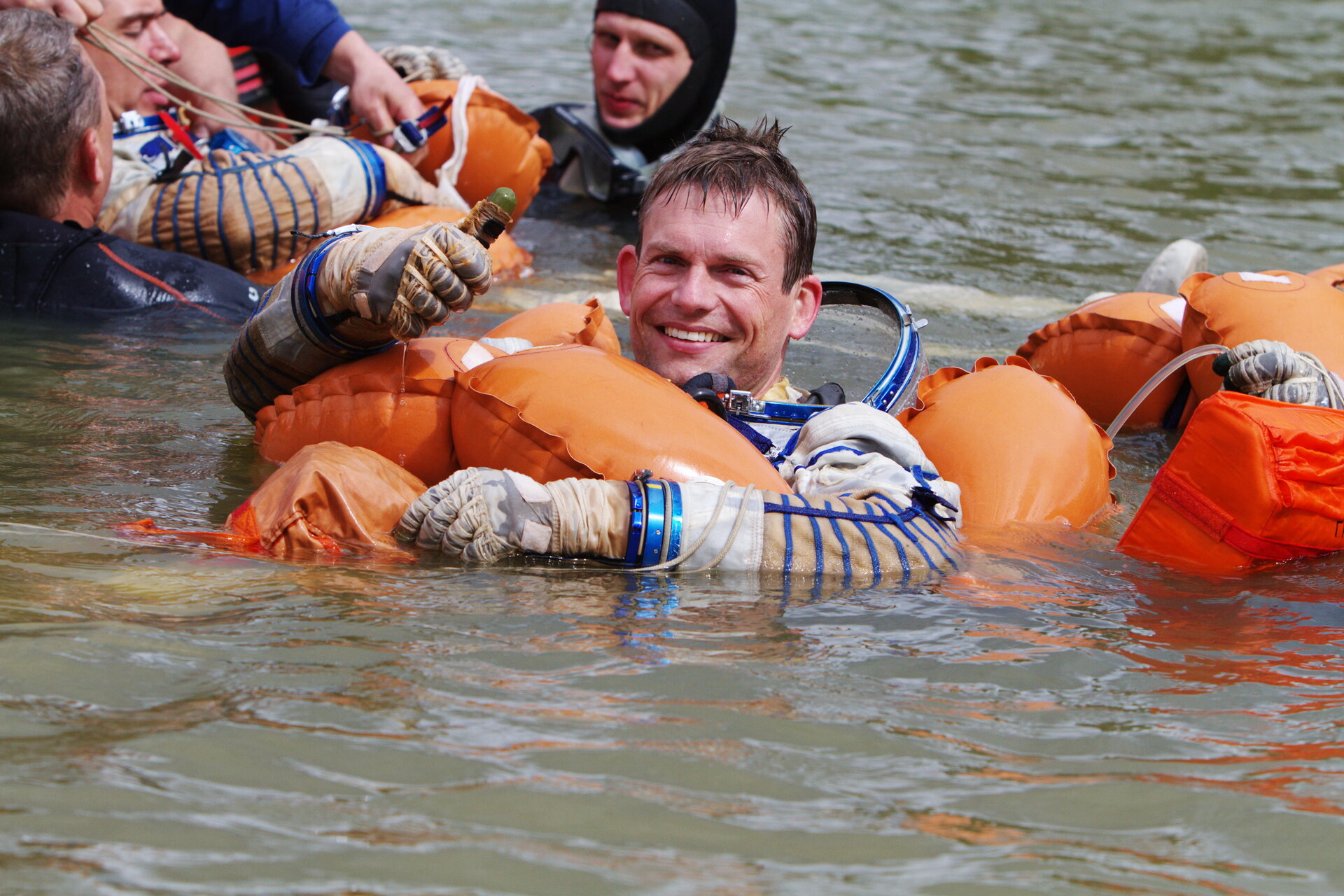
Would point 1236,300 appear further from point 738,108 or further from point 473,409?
point 738,108

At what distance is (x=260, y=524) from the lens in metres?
2.73

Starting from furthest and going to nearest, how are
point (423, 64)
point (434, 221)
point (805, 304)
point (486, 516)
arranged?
point (423, 64), point (434, 221), point (805, 304), point (486, 516)

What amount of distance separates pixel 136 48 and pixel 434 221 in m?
1.53

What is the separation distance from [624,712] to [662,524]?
2.15 ft

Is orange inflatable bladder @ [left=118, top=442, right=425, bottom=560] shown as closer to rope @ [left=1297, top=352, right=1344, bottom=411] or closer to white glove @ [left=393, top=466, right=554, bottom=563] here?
white glove @ [left=393, top=466, right=554, bottom=563]

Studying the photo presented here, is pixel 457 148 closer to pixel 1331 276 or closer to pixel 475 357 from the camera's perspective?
pixel 475 357

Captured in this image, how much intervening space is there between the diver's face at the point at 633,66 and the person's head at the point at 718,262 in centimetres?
368

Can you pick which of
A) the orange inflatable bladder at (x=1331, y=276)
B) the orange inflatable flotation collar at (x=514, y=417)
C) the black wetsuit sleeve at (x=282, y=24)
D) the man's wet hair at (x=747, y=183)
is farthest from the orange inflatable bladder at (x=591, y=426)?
the black wetsuit sleeve at (x=282, y=24)

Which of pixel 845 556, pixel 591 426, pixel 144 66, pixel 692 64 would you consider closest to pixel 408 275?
pixel 591 426

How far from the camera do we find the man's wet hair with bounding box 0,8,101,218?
4484 mm

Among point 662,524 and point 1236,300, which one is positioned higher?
point 1236,300

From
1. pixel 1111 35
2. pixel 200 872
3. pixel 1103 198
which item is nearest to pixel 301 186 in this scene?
pixel 200 872

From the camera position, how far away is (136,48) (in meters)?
5.33

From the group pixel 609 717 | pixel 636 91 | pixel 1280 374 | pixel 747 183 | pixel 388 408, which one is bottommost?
pixel 609 717
